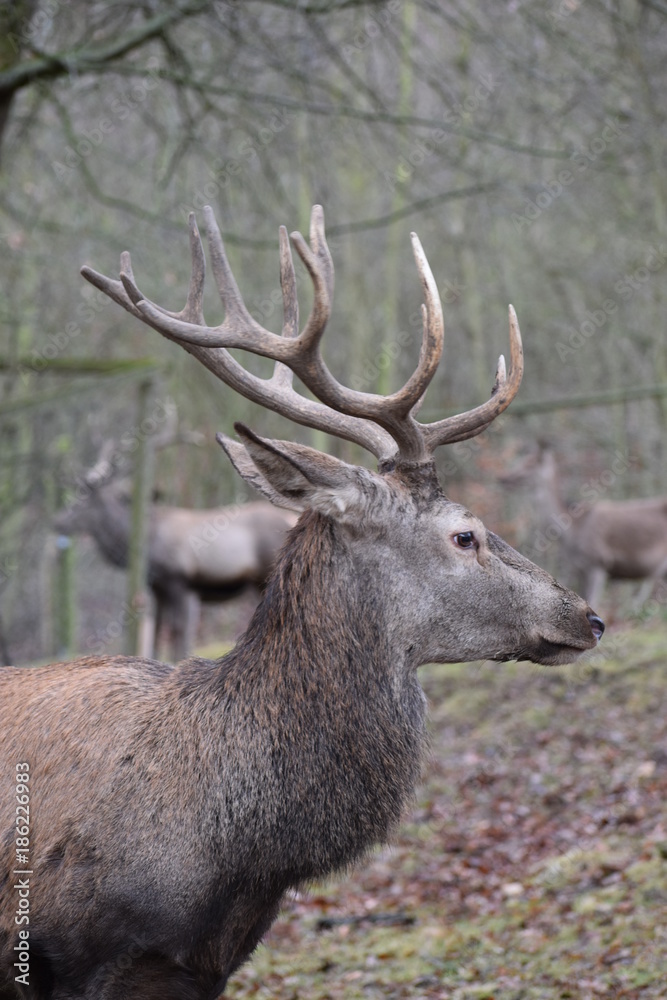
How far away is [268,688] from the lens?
355cm

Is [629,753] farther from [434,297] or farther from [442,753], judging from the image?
[434,297]

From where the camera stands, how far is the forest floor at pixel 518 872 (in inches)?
199

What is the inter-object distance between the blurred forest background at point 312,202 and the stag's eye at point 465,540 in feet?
8.81

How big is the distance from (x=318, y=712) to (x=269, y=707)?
0.16 meters

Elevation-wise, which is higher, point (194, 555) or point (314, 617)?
point (314, 617)

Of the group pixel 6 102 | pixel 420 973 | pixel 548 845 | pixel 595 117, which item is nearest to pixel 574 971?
pixel 420 973

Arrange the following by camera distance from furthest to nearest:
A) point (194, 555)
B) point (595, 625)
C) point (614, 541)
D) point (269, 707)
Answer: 1. point (614, 541)
2. point (194, 555)
3. point (595, 625)
4. point (269, 707)

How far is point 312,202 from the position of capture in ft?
41.9

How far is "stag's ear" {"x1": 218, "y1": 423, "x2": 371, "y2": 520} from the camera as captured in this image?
11.4 ft

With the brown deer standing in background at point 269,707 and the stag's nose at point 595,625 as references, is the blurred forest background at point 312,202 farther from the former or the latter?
the stag's nose at point 595,625

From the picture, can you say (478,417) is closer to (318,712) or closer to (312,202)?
(318,712)

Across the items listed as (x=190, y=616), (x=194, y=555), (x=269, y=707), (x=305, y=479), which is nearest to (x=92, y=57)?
(x=305, y=479)

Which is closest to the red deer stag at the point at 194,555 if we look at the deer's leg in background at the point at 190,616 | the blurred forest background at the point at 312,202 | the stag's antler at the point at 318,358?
the deer's leg in background at the point at 190,616

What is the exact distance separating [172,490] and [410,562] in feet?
46.8
